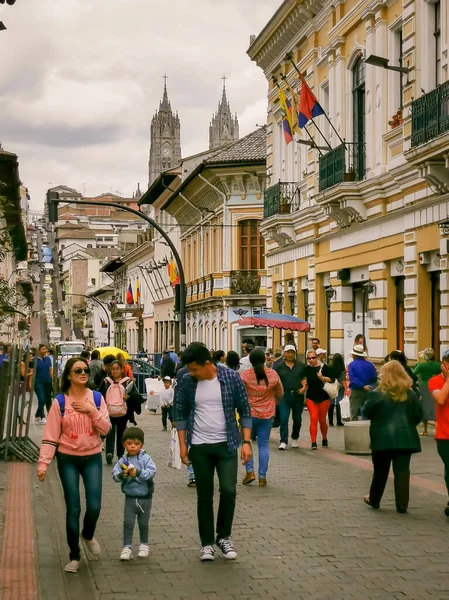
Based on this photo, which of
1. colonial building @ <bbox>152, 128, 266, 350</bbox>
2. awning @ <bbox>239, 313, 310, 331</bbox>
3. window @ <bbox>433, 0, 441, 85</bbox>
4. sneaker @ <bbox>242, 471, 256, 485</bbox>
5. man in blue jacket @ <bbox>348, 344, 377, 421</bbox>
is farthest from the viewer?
colonial building @ <bbox>152, 128, 266, 350</bbox>

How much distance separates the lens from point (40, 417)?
2647cm

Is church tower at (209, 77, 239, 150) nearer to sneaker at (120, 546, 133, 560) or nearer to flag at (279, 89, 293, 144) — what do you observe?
flag at (279, 89, 293, 144)

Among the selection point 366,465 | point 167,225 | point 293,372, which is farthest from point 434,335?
point 167,225

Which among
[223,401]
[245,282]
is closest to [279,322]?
[245,282]

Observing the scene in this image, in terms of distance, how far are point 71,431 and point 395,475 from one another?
4.24m

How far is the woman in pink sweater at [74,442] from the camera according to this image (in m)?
8.78

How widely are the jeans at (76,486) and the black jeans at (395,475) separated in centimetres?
385

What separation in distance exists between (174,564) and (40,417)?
17.9 metres

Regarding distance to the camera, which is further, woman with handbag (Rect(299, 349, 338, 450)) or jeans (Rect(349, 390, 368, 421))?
jeans (Rect(349, 390, 368, 421))

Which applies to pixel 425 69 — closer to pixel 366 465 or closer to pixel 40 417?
pixel 366 465

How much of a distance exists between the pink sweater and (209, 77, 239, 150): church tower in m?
182

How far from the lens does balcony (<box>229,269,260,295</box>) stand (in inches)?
1848

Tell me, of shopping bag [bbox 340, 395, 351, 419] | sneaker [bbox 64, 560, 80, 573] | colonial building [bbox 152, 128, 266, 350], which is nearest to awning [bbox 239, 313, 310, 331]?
shopping bag [bbox 340, 395, 351, 419]

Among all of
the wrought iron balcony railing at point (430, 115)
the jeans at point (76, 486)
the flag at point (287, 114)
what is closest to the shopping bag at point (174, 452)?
the jeans at point (76, 486)
